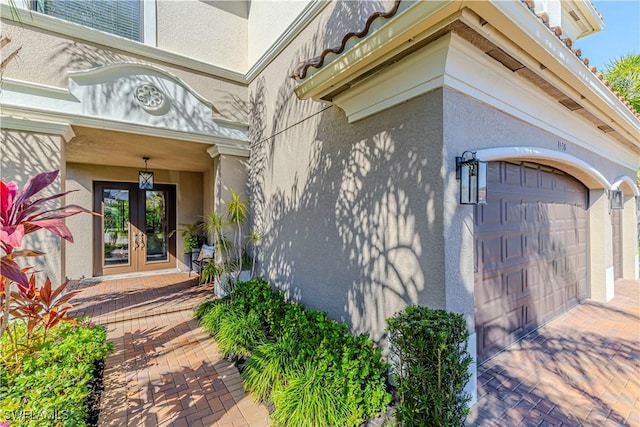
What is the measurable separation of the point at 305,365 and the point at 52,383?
2.51 m

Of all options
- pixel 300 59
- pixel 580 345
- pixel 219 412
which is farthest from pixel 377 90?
pixel 580 345

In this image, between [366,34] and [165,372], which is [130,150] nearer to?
[165,372]

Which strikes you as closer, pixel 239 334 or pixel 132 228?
pixel 239 334

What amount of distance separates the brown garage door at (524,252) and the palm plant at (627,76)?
4437mm

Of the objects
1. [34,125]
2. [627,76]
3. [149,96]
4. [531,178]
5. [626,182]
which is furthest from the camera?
[627,76]

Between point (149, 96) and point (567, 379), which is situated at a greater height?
point (149, 96)

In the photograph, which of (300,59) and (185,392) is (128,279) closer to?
(185,392)

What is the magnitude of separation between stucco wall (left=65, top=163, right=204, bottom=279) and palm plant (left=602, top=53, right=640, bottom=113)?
14.2 metres

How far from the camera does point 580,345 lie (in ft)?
14.2

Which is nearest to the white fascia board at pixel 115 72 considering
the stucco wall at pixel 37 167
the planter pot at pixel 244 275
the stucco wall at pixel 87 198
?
the stucco wall at pixel 37 167

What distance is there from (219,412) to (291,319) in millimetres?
1507

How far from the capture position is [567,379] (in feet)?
11.5

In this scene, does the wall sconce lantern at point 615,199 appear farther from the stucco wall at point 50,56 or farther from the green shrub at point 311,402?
the stucco wall at point 50,56

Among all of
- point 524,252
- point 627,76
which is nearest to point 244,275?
point 524,252
